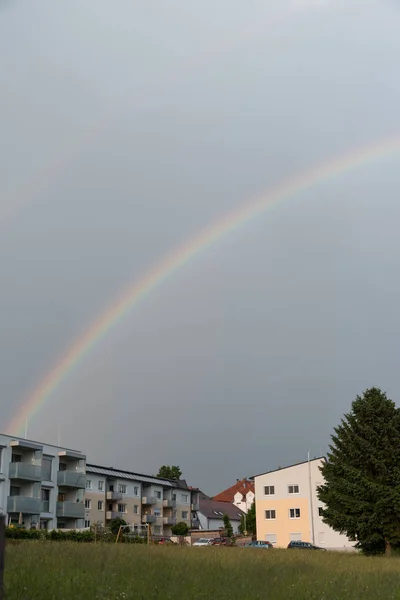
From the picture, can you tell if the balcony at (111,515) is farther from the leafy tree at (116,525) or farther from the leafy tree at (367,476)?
the leafy tree at (367,476)

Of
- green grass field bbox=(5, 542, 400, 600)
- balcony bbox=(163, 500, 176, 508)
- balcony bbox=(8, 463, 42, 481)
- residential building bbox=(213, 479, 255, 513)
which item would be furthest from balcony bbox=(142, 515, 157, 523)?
green grass field bbox=(5, 542, 400, 600)

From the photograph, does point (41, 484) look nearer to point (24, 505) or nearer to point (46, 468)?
point (46, 468)

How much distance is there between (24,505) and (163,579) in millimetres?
48870

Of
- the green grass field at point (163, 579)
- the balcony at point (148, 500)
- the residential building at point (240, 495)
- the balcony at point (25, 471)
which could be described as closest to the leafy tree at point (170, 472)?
the residential building at point (240, 495)

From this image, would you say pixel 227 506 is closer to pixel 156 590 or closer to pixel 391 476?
pixel 391 476

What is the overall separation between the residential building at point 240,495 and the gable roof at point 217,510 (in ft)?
50.0

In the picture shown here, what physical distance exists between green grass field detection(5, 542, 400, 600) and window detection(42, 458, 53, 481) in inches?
1953

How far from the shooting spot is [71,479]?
65.8 metres

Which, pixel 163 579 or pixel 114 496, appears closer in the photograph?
pixel 163 579

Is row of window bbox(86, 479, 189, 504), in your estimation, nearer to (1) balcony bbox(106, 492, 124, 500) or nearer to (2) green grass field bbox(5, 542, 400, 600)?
(1) balcony bbox(106, 492, 124, 500)

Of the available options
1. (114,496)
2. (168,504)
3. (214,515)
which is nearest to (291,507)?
(114,496)

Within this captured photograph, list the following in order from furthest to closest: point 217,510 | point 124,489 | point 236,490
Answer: point 236,490
point 217,510
point 124,489

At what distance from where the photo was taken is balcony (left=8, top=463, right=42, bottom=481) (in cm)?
5771

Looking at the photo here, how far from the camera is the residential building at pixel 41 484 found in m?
57.2
